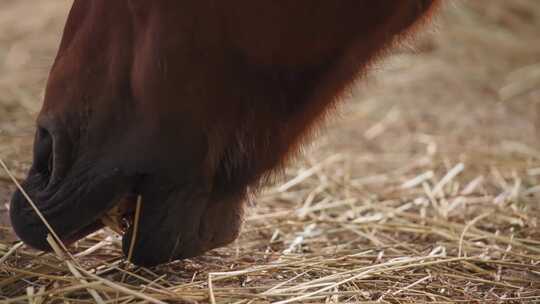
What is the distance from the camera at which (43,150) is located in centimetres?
167

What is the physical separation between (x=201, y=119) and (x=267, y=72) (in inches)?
6.3

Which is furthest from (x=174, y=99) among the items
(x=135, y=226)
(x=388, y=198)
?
(x=388, y=198)

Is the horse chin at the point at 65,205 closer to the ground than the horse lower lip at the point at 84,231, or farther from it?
farther from it

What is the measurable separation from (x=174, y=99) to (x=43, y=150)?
0.30 m

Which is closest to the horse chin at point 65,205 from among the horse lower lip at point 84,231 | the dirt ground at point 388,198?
the horse lower lip at point 84,231

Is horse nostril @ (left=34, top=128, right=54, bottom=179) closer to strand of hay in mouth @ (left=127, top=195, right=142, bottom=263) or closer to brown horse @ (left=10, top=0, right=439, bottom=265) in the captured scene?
brown horse @ (left=10, top=0, right=439, bottom=265)

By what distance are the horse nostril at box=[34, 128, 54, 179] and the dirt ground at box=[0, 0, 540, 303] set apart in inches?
9.5

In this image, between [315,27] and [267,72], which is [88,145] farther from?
[315,27]

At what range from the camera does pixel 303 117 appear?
175cm

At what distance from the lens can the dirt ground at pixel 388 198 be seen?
1813 mm

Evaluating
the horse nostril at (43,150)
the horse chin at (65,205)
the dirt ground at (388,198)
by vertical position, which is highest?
the horse nostril at (43,150)

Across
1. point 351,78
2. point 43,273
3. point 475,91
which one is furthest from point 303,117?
point 475,91

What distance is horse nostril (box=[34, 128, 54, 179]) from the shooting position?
1.67 metres

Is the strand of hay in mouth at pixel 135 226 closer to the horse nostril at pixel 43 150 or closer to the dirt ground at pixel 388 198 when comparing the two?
the dirt ground at pixel 388 198
